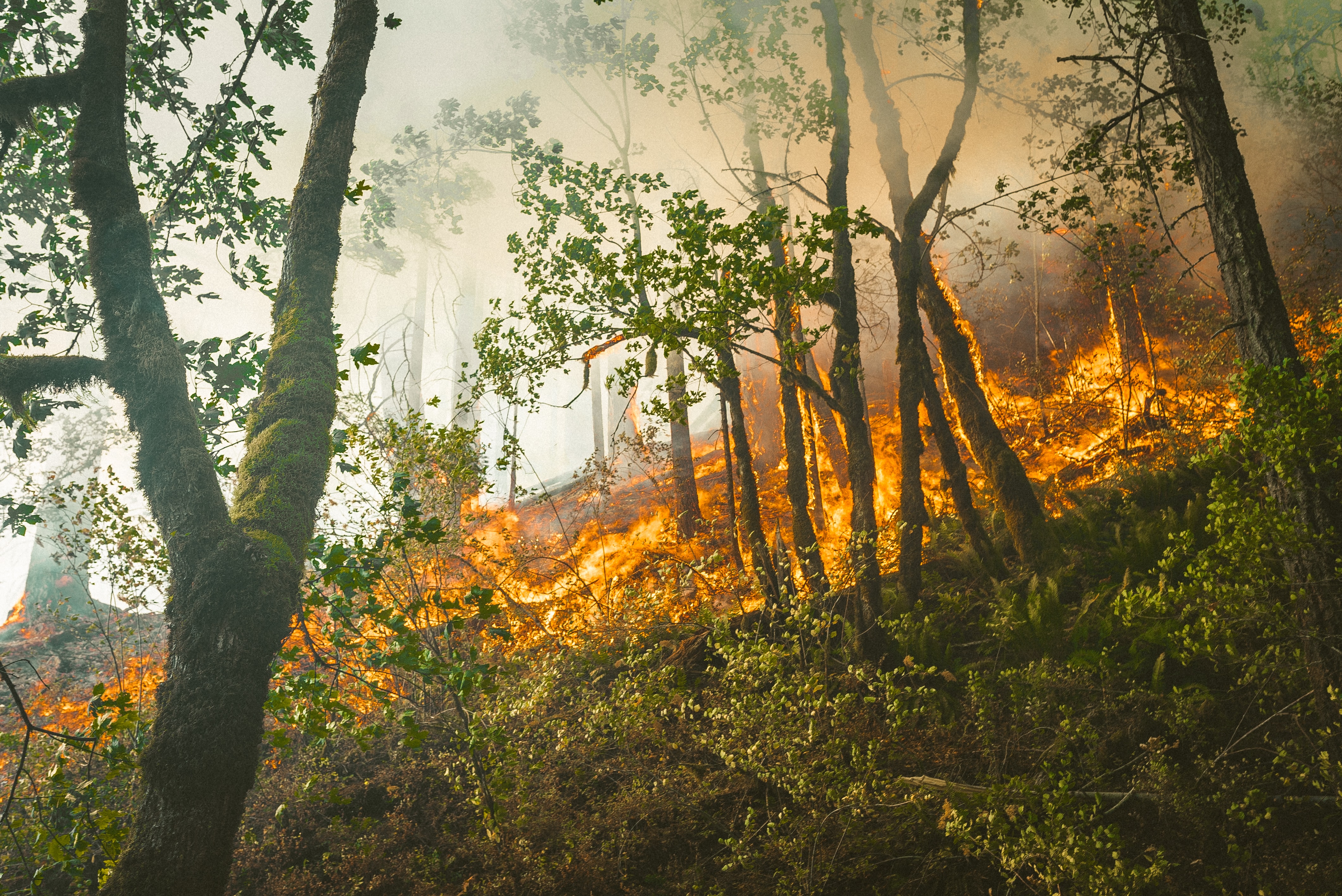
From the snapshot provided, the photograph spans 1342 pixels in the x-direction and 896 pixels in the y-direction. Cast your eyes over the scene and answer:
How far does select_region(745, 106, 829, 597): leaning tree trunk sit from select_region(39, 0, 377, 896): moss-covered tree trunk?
4.09m

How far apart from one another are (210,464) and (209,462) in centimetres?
3

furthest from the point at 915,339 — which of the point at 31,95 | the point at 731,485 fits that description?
the point at 31,95

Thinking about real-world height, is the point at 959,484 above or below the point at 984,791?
above

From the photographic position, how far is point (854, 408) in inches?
293

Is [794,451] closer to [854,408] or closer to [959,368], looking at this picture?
[854,408]

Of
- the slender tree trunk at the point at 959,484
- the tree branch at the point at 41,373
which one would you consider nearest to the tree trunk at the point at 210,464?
the tree branch at the point at 41,373

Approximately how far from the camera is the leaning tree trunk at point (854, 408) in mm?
7125

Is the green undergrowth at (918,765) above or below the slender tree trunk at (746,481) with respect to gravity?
below

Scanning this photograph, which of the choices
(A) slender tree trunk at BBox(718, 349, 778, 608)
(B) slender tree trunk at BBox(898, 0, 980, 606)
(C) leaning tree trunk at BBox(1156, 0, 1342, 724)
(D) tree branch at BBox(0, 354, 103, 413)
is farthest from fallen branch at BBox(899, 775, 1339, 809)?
(D) tree branch at BBox(0, 354, 103, 413)

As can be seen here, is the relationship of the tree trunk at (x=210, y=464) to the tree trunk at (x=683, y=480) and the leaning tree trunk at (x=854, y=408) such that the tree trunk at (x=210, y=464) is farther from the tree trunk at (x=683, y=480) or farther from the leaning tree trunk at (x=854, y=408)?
the tree trunk at (x=683, y=480)

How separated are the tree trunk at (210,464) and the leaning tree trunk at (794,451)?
407cm

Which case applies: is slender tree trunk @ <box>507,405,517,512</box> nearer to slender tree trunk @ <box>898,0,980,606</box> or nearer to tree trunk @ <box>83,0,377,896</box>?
tree trunk @ <box>83,0,377,896</box>

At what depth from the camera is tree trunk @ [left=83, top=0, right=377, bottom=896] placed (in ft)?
11.5

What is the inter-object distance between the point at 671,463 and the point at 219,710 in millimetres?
11602
